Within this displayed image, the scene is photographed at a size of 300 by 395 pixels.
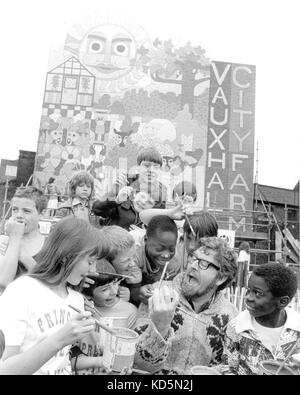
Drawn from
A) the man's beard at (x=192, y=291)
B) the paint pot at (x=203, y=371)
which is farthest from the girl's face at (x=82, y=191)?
the paint pot at (x=203, y=371)

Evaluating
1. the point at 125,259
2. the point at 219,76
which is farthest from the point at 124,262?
the point at 219,76

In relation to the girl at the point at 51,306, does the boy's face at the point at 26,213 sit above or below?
above

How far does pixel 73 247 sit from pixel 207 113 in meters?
6.83

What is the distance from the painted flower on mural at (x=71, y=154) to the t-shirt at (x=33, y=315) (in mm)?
6165

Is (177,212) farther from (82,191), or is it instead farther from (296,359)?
(296,359)

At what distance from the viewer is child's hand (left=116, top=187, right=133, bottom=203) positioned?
1.79 meters

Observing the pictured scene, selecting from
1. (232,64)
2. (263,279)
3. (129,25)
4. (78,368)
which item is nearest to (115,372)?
(78,368)

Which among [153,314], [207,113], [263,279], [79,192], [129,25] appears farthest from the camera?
[207,113]

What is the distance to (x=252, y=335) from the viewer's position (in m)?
1.26

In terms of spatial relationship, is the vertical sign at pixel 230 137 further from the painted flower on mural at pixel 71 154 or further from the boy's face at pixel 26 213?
the boy's face at pixel 26 213

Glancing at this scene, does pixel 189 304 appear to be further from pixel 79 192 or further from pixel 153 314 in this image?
pixel 79 192

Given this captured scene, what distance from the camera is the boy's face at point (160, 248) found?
63.2 inches

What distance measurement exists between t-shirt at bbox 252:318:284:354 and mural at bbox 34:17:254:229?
5.61 metres

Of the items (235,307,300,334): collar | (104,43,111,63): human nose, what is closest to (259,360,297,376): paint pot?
(235,307,300,334): collar
